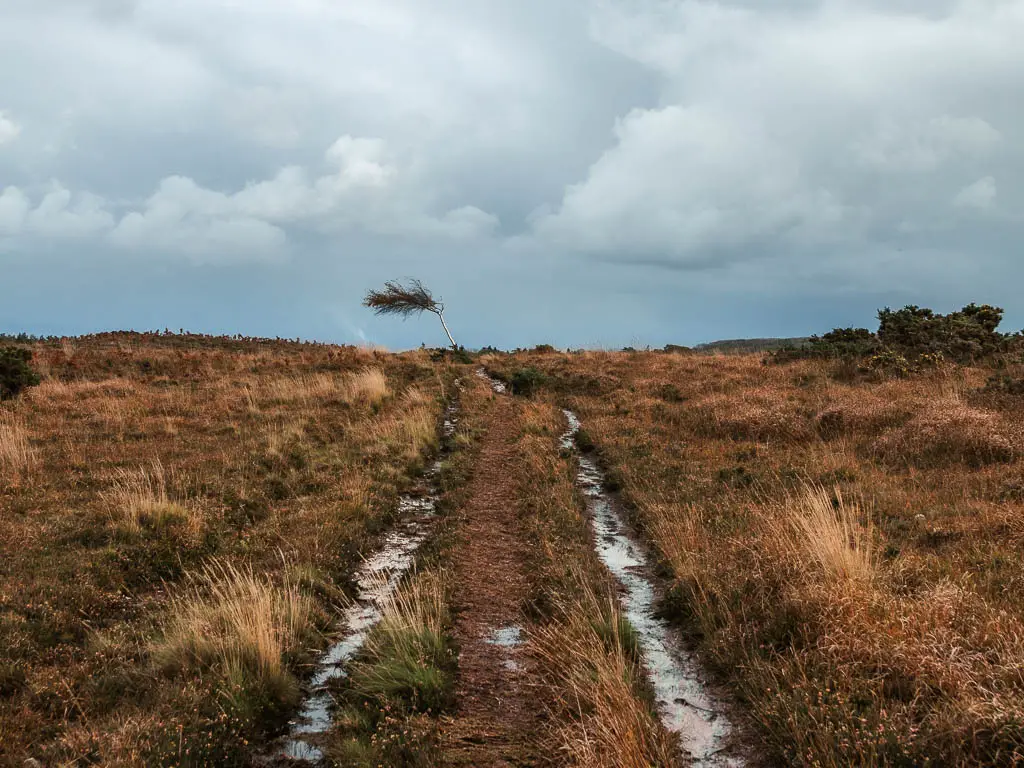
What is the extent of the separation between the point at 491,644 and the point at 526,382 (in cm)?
1889

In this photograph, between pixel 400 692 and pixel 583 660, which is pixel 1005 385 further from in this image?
pixel 400 692

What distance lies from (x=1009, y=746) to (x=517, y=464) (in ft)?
33.0

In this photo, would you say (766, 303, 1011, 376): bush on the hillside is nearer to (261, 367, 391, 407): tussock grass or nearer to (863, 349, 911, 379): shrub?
(863, 349, 911, 379): shrub

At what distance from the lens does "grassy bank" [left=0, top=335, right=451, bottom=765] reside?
4.85 metres

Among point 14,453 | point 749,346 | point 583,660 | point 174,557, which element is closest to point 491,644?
point 583,660

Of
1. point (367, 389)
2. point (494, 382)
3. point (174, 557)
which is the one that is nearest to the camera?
point (174, 557)

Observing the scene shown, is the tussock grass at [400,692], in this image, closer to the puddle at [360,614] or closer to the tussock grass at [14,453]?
the puddle at [360,614]

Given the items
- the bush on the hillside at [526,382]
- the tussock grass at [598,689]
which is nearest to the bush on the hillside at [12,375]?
the bush on the hillside at [526,382]

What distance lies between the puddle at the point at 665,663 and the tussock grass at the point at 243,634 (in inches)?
129

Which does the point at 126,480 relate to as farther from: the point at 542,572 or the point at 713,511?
the point at 713,511

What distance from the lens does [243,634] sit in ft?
18.0

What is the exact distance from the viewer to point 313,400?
19.7 metres

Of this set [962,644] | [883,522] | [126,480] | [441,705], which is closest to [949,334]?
[883,522]

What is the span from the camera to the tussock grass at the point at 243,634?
5.29 m
